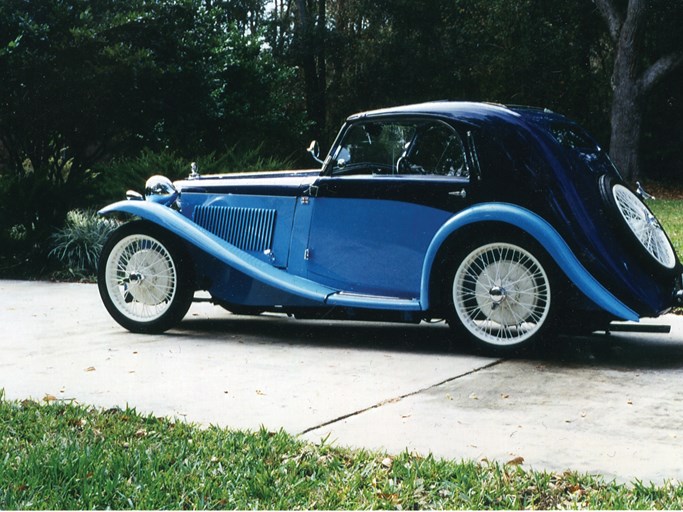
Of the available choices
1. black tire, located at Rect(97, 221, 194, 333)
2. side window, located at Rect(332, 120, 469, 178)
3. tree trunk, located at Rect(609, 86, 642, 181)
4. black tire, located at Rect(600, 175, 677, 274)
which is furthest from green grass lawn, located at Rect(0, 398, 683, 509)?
tree trunk, located at Rect(609, 86, 642, 181)

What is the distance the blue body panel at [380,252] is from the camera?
597cm

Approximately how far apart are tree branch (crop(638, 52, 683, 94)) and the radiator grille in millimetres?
19132

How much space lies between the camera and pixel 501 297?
6.19 m

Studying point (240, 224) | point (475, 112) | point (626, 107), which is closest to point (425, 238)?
point (475, 112)

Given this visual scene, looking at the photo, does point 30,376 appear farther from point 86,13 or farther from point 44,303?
point 86,13

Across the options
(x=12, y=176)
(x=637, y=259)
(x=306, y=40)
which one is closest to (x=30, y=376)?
(x=637, y=259)

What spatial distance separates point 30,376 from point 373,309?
2.29 m

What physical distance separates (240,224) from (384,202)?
128cm

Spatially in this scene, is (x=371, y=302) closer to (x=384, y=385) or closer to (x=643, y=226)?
(x=384, y=385)

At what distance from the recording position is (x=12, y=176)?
11.7m

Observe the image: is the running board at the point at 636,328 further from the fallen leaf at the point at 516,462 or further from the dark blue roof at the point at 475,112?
the fallen leaf at the point at 516,462

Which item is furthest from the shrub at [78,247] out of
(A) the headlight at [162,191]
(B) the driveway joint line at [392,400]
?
(B) the driveway joint line at [392,400]

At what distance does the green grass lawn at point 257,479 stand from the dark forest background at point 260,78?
751 centimetres

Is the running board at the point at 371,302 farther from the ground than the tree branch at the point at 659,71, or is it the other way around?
the tree branch at the point at 659,71
